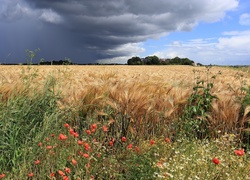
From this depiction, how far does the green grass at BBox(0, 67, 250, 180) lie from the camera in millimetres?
2996

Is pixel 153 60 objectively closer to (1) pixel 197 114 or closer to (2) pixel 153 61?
(2) pixel 153 61

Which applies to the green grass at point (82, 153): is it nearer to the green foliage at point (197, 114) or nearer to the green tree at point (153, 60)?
the green foliage at point (197, 114)

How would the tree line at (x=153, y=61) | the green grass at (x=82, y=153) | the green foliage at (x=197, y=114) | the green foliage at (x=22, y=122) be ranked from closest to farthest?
the green grass at (x=82, y=153) → the green foliage at (x=22, y=122) → the green foliage at (x=197, y=114) → the tree line at (x=153, y=61)

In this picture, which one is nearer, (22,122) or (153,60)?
(22,122)

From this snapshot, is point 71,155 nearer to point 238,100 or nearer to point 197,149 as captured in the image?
point 197,149

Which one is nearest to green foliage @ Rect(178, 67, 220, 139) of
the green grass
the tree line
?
the green grass

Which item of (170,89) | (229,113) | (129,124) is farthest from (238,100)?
(129,124)

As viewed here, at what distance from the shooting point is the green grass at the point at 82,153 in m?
3.00

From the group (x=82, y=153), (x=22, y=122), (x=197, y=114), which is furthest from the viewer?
(x=197, y=114)

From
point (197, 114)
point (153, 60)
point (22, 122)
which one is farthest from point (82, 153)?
point (153, 60)

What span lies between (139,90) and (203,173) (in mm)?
1660

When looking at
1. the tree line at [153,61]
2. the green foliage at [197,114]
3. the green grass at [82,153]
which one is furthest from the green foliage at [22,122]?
the tree line at [153,61]

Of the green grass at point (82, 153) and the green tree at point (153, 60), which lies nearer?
the green grass at point (82, 153)

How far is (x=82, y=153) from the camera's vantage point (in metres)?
3.13
